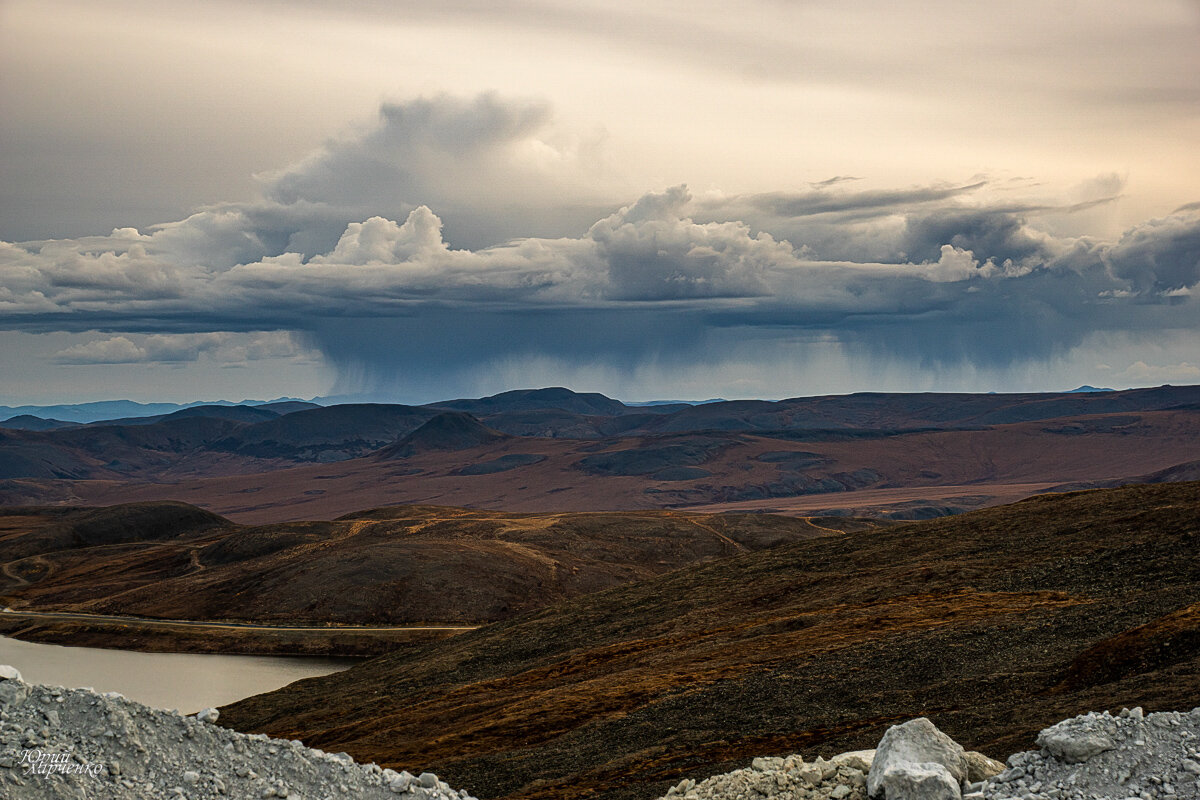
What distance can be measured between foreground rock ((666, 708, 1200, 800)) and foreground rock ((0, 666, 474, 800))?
32.1 feet

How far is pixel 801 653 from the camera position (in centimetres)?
5569

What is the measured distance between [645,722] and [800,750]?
1070 centimetres

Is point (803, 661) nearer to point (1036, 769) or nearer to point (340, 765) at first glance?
point (1036, 769)

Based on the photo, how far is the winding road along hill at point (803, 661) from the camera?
129ft

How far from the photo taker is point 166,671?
103938 mm

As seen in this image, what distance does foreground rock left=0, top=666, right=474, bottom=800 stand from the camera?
66.8ft

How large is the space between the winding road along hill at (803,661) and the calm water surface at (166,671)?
12734 millimetres

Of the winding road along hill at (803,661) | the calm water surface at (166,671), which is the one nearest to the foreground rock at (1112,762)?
the winding road along hill at (803,661)

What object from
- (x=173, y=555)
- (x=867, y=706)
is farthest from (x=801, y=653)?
(x=173, y=555)

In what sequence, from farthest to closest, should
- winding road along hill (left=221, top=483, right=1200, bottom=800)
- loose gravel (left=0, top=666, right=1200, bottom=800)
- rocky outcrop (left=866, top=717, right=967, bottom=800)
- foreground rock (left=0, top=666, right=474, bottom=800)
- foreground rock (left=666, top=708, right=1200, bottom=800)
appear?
1. winding road along hill (left=221, top=483, right=1200, bottom=800)
2. rocky outcrop (left=866, top=717, right=967, bottom=800)
3. foreground rock (left=666, top=708, right=1200, bottom=800)
4. loose gravel (left=0, top=666, right=1200, bottom=800)
5. foreground rock (left=0, top=666, right=474, bottom=800)

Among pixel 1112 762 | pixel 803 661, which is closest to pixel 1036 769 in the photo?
pixel 1112 762

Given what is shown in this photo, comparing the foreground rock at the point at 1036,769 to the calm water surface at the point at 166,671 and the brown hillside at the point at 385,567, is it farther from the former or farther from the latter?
the brown hillside at the point at 385,567

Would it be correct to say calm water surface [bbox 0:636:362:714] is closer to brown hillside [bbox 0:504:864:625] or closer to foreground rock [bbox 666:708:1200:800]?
brown hillside [bbox 0:504:864:625]

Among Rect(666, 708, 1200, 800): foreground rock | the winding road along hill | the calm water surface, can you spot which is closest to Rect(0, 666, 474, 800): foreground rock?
Rect(666, 708, 1200, 800): foreground rock
